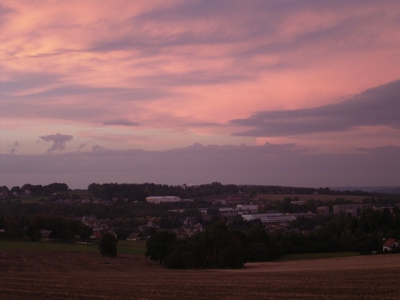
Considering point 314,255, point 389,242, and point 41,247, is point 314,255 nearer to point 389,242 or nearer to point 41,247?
point 389,242

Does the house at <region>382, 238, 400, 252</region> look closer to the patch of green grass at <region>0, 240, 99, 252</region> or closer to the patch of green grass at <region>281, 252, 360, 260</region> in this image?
the patch of green grass at <region>281, 252, 360, 260</region>

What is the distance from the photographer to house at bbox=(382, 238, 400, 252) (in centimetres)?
6216

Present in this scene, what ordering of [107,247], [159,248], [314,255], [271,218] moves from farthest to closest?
[271,218] < [314,255] < [107,247] < [159,248]

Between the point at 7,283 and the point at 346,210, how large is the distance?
469 feet

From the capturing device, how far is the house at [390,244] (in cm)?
6216

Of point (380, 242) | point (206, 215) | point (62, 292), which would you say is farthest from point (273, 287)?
point (206, 215)

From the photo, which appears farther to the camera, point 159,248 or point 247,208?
point 247,208

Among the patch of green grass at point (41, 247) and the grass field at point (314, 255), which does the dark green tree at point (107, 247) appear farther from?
the grass field at point (314, 255)

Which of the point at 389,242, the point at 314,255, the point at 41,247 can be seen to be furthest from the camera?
the point at 41,247

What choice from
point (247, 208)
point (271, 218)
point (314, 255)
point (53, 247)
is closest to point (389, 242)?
point (314, 255)

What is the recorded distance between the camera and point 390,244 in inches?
2517

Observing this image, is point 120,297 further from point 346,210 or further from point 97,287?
point 346,210

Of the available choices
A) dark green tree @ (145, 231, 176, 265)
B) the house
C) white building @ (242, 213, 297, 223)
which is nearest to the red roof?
the house

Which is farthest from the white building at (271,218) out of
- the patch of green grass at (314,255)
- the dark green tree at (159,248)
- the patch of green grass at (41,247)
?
the dark green tree at (159,248)
